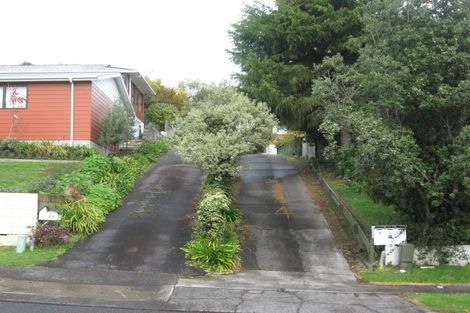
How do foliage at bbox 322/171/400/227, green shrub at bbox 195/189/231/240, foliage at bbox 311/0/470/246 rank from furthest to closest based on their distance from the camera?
foliage at bbox 322/171/400/227, green shrub at bbox 195/189/231/240, foliage at bbox 311/0/470/246

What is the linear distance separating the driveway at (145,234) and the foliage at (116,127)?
10.8 feet

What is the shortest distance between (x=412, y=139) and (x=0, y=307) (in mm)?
9377

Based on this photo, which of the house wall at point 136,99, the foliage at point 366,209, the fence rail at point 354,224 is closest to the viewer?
the fence rail at point 354,224

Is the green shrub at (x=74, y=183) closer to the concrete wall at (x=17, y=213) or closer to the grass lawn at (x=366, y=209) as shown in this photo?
the concrete wall at (x=17, y=213)

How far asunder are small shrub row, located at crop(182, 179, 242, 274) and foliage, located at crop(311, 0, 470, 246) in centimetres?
351

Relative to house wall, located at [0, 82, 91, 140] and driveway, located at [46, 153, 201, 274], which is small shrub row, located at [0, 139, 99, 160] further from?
driveway, located at [46, 153, 201, 274]

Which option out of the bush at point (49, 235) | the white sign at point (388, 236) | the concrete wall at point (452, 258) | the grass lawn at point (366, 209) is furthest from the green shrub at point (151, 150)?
the concrete wall at point (452, 258)

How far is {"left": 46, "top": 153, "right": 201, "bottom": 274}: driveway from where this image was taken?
13231mm

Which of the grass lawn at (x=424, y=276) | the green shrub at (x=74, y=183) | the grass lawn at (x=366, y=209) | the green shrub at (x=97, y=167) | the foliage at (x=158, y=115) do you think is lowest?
the grass lawn at (x=424, y=276)

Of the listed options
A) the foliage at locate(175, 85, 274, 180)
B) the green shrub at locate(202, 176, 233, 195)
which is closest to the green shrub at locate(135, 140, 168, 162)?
the foliage at locate(175, 85, 274, 180)

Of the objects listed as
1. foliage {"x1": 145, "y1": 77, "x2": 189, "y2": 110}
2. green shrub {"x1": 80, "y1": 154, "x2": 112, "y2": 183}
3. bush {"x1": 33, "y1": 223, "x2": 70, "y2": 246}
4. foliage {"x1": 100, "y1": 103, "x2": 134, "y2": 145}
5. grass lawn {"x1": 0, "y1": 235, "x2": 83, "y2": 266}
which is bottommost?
grass lawn {"x1": 0, "y1": 235, "x2": 83, "y2": 266}

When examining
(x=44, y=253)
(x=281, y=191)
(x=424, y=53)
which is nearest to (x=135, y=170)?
(x=281, y=191)

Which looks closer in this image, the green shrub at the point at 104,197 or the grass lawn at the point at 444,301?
the grass lawn at the point at 444,301

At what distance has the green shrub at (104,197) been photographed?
671 inches
